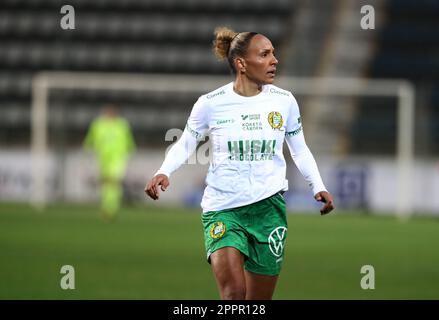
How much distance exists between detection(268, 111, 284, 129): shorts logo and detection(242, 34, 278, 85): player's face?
183 millimetres

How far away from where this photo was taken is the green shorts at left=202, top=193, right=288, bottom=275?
6.18 m

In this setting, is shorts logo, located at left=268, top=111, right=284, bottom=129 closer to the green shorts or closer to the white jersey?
the white jersey

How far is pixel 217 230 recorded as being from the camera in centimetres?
617

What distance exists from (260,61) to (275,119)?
0.34 meters

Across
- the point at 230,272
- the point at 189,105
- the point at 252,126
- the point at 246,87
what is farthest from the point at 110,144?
the point at 230,272

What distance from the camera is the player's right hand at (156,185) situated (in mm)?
6117

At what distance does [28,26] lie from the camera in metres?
29.2

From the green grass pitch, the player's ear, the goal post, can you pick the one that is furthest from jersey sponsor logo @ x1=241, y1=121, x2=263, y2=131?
the goal post

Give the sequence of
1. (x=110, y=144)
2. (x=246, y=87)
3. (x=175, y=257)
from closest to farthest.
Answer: (x=246, y=87), (x=175, y=257), (x=110, y=144)

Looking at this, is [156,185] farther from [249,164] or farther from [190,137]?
[249,164]

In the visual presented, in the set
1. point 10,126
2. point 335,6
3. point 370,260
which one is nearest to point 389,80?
point 335,6

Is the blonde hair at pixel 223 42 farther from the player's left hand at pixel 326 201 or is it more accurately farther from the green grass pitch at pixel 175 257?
the green grass pitch at pixel 175 257

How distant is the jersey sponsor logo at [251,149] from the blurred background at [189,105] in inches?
250

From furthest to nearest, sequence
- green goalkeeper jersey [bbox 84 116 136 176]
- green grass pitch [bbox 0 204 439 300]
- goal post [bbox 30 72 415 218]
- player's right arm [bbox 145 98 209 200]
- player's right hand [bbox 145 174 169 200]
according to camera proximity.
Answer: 1. goal post [bbox 30 72 415 218]
2. green goalkeeper jersey [bbox 84 116 136 176]
3. green grass pitch [bbox 0 204 439 300]
4. player's right arm [bbox 145 98 209 200]
5. player's right hand [bbox 145 174 169 200]
